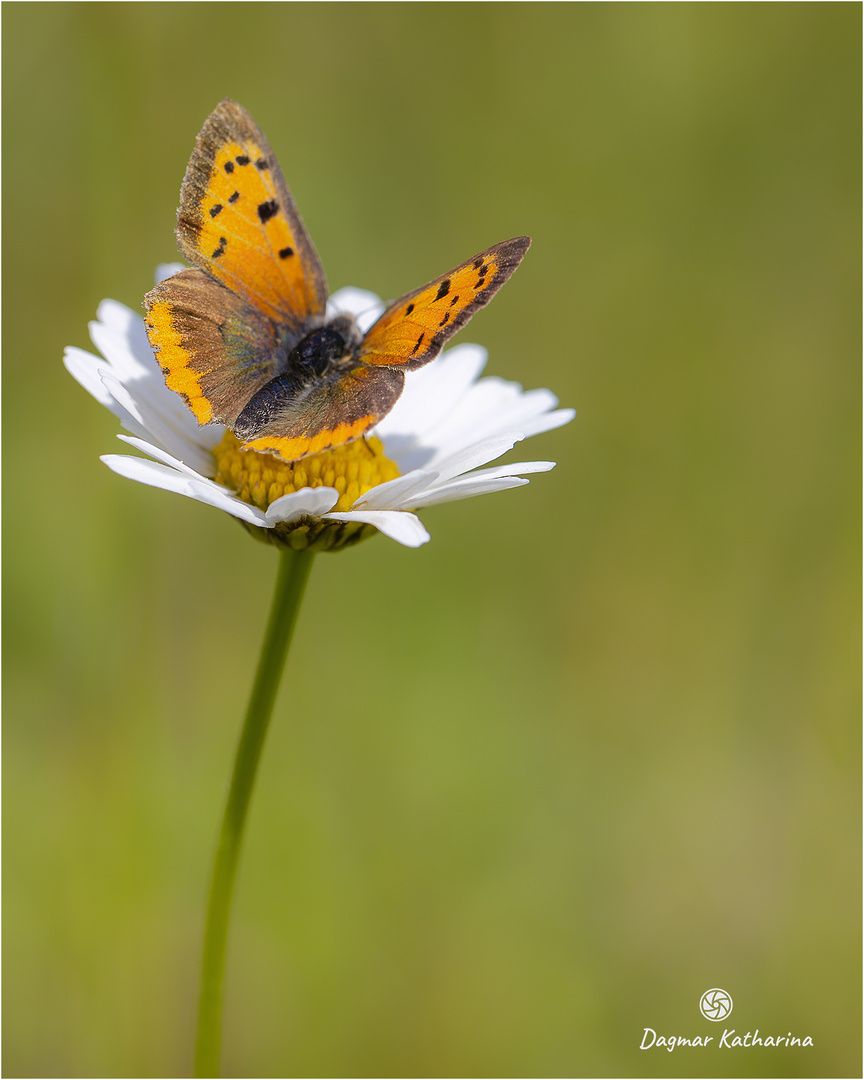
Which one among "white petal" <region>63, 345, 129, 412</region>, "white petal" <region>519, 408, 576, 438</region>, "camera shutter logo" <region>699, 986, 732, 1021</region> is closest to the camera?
"white petal" <region>63, 345, 129, 412</region>

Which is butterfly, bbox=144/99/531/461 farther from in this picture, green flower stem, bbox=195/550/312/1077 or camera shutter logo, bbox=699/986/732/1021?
camera shutter logo, bbox=699/986/732/1021

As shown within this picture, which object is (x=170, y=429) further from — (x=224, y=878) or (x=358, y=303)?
(x=224, y=878)

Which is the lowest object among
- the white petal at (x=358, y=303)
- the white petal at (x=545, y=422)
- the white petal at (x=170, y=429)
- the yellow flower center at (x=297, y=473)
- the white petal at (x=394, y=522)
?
the white petal at (x=394, y=522)

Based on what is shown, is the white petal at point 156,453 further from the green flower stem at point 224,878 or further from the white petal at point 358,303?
the white petal at point 358,303

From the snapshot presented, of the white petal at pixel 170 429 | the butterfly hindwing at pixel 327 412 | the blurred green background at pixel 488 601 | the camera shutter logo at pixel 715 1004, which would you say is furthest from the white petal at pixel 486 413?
the camera shutter logo at pixel 715 1004

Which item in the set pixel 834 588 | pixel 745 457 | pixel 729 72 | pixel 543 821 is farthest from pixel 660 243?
pixel 543 821

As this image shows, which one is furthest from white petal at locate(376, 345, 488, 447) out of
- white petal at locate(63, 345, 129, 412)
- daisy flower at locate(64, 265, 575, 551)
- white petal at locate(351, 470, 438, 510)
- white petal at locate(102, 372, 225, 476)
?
white petal at locate(63, 345, 129, 412)

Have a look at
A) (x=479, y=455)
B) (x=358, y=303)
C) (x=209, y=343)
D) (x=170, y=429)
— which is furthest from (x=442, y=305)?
(x=358, y=303)
